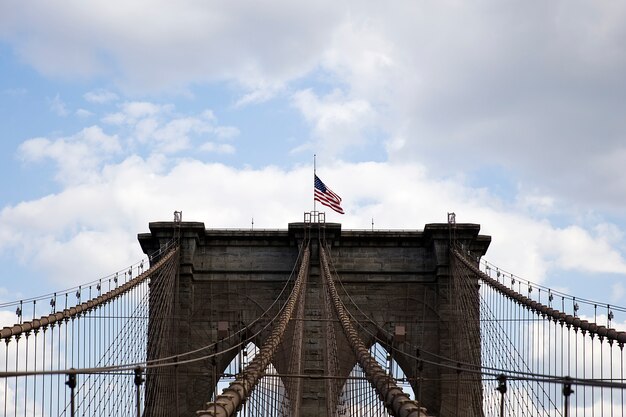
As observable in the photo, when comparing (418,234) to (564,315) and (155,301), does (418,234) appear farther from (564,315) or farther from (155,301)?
(564,315)

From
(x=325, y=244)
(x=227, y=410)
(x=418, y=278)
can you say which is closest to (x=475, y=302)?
(x=418, y=278)

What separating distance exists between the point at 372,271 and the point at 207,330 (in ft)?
17.4

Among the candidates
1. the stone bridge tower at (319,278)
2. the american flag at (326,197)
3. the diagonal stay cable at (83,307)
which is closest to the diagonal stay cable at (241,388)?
the diagonal stay cable at (83,307)

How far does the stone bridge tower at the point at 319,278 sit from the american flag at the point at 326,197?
2.26 metres

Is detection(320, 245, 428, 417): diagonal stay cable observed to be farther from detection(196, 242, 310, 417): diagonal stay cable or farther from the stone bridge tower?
the stone bridge tower

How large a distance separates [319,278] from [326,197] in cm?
371

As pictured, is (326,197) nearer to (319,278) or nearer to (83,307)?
(319,278)

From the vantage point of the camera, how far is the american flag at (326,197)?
47.4 m

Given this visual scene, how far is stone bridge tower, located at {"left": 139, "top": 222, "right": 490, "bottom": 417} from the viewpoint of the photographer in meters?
44.1

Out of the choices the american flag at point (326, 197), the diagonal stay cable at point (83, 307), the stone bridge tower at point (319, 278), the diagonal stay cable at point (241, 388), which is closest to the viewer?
the diagonal stay cable at point (241, 388)

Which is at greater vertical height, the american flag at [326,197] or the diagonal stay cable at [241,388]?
the american flag at [326,197]

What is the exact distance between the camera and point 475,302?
145ft

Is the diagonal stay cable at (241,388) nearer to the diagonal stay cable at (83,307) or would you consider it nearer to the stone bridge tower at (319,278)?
the diagonal stay cable at (83,307)

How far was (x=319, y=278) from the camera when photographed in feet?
147
